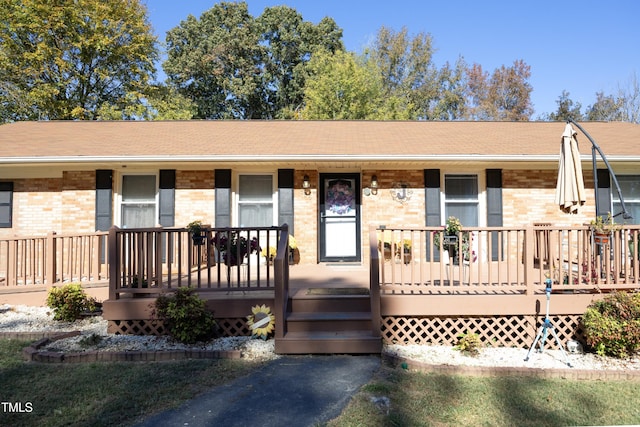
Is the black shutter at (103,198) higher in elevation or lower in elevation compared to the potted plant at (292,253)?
higher

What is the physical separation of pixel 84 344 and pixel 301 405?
316 cm

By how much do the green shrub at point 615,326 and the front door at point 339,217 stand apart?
4.97 meters

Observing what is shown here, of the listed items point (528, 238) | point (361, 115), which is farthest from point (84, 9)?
point (528, 238)

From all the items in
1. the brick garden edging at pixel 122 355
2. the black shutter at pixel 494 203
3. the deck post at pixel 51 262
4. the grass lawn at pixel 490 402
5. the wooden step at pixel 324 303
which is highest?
the black shutter at pixel 494 203

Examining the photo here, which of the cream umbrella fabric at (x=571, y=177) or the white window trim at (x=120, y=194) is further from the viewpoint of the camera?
the white window trim at (x=120, y=194)

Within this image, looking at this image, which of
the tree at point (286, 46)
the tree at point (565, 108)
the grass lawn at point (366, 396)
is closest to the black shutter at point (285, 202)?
the grass lawn at point (366, 396)

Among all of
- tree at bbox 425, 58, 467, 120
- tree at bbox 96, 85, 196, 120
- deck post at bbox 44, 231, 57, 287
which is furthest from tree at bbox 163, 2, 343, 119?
deck post at bbox 44, 231, 57, 287

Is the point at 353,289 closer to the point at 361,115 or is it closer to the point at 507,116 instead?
the point at 361,115

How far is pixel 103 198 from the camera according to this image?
9000 mm

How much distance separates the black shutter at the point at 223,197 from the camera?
8977 mm

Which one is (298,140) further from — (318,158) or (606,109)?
(606,109)

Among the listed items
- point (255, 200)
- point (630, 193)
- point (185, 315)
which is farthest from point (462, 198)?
point (185, 315)

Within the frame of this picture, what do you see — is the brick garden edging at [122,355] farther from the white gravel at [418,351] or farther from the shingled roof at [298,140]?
the shingled roof at [298,140]

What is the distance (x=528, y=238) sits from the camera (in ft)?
18.1
